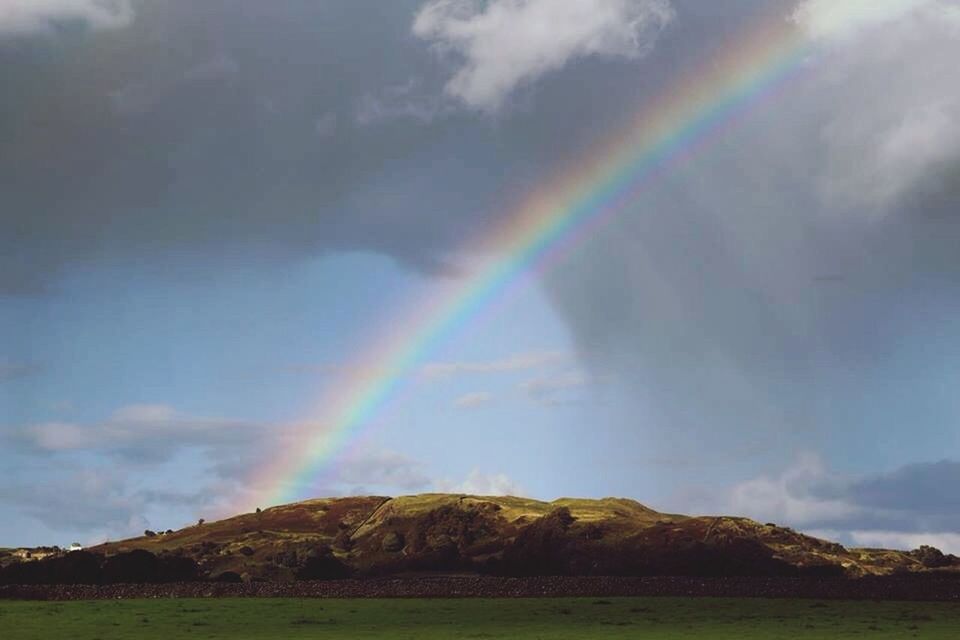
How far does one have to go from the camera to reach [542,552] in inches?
6870

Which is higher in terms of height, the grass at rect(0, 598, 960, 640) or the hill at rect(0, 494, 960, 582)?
the hill at rect(0, 494, 960, 582)

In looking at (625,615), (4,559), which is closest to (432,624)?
(625,615)

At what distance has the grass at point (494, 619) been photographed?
265 feet

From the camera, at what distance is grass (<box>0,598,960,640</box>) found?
80875 millimetres

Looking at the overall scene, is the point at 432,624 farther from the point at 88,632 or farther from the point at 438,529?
the point at 438,529

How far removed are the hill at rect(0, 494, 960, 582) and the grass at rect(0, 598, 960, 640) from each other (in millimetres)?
50646

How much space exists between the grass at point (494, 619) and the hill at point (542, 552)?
5065 centimetres

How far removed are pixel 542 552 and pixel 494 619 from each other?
81238mm

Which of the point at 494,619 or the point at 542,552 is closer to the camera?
the point at 494,619

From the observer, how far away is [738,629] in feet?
269

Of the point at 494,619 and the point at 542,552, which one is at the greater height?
the point at 542,552

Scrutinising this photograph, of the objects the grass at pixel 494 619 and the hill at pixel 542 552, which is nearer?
the grass at pixel 494 619

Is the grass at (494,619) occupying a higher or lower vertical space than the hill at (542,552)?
lower

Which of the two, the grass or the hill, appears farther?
the hill
